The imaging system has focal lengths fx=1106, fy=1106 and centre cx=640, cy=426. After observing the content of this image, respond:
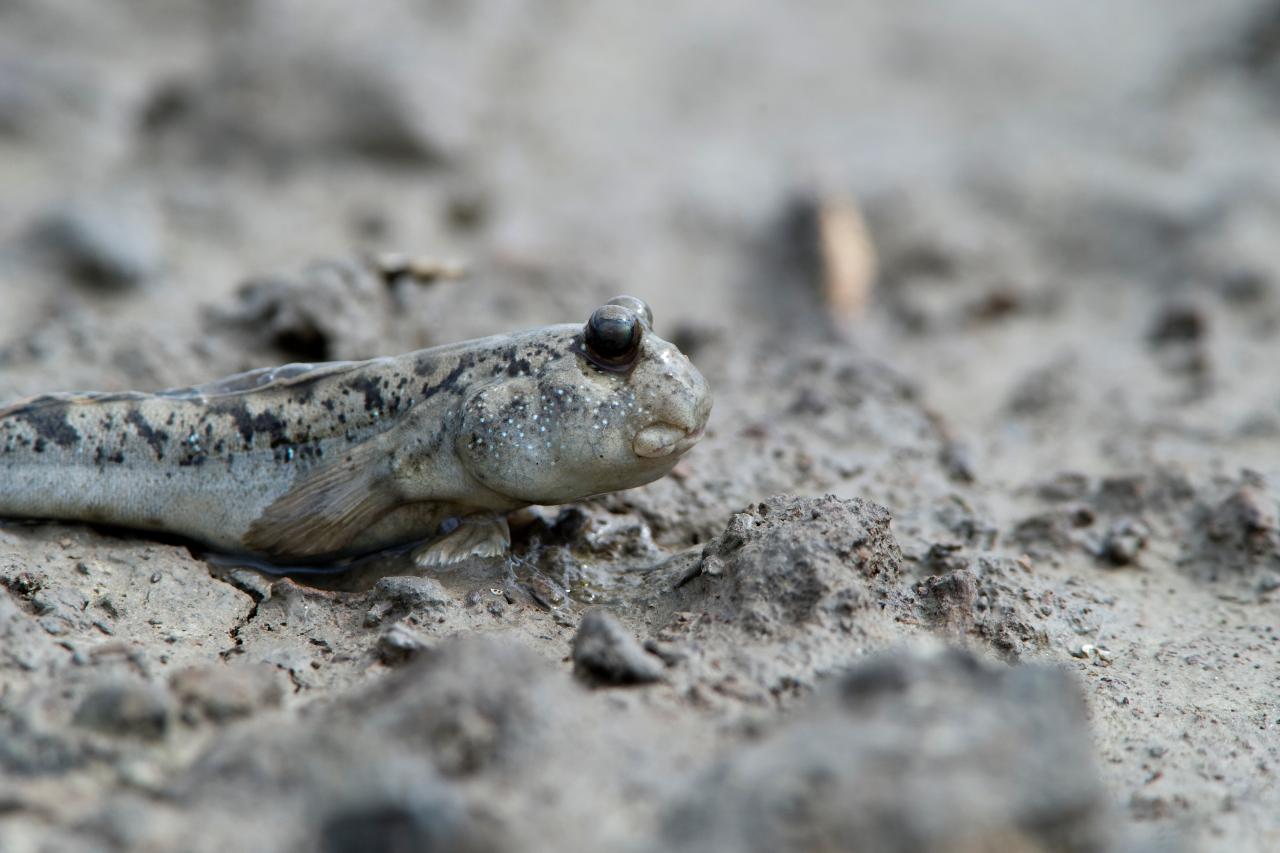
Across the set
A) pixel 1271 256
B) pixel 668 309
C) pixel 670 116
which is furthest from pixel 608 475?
pixel 670 116

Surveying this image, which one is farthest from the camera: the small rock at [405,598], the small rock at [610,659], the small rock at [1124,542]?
the small rock at [1124,542]

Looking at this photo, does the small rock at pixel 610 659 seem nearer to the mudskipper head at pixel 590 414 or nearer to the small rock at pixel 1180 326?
the mudskipper head at pixel 590 414

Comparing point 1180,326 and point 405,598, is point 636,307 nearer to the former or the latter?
point 405,598

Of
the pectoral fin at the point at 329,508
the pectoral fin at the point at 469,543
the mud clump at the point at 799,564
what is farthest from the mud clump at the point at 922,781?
the pectoral fin at the point at 329,508

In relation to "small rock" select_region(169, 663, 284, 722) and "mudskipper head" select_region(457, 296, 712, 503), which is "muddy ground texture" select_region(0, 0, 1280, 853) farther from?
"mudskipper head" select_region(457, 296, 712, 503)

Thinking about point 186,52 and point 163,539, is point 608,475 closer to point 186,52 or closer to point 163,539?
point 163,539

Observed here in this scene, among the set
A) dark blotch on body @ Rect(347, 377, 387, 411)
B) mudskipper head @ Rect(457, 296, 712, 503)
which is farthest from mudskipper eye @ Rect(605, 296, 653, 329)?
dark blotch on body @ Rect(347, 377, 387, 411)

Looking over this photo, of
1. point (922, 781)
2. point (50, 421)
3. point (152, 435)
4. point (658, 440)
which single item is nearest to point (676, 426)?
point (658, 440)
